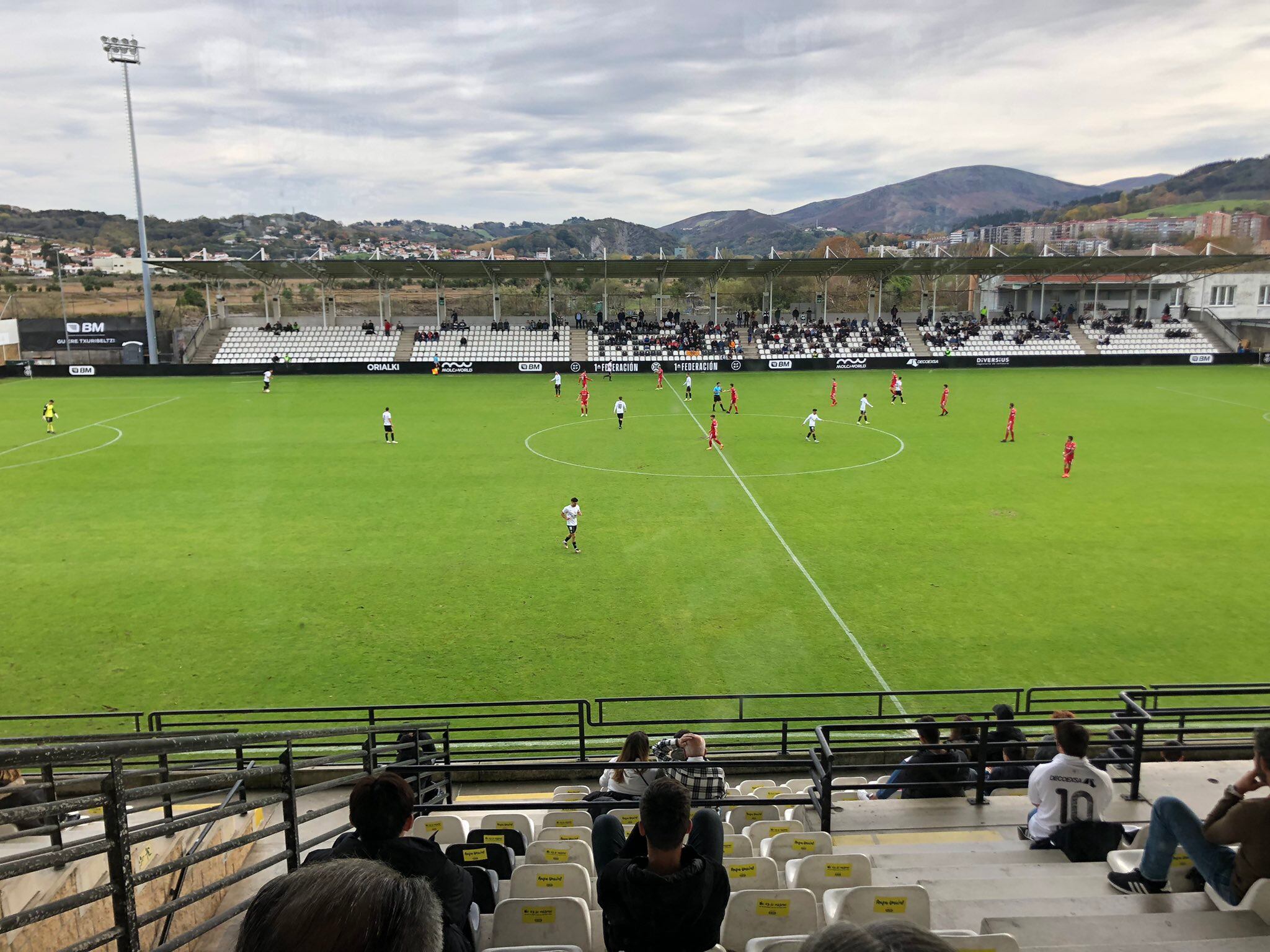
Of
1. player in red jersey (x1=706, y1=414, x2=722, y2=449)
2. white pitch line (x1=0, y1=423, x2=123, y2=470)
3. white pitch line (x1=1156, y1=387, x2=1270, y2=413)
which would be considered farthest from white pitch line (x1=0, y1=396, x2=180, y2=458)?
white pitch line (x1=1156, y1=387, x2=1270, y2=413)

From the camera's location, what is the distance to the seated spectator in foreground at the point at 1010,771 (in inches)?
312

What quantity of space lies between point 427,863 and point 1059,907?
388 cm

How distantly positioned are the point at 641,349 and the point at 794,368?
39.3 feet

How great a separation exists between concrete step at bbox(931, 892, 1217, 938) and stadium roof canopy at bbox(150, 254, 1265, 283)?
5904cm

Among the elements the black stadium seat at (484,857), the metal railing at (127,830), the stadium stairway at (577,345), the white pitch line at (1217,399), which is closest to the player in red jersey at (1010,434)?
the white pitch line at (1217,399)

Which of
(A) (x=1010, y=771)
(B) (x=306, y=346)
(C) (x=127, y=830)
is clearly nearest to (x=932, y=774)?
(A) (x=1010, y=771)

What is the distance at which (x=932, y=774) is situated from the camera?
844cm

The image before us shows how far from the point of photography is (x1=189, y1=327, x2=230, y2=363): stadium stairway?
65812 millimetres

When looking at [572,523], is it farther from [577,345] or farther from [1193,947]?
[577,345]

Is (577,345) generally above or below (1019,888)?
above

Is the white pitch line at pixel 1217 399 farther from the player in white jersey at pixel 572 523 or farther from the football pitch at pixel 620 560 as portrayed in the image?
the player in white jersey at pixel 572 523

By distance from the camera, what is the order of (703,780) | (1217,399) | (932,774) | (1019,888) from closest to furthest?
(1019,888)
(703,780)
(932,774)
(1217,399)

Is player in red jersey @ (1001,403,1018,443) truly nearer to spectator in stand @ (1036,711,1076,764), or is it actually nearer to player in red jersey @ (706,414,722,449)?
player in red jersey @ (706,414,722,449)

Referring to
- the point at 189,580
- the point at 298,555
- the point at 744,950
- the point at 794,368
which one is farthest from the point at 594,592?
the point at 794,368
